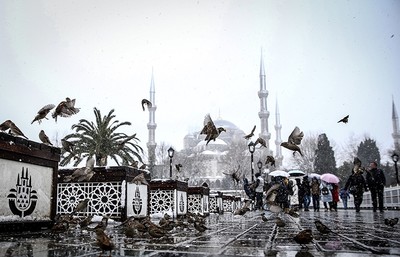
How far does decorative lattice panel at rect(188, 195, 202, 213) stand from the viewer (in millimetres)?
12453

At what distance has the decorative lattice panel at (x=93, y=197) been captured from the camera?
6695 millimetres

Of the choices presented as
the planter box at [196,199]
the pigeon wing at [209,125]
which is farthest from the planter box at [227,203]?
the pigeon wing at [209,125]

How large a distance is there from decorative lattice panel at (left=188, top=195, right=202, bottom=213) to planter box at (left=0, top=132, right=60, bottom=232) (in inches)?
298

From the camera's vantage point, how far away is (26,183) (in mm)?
4688

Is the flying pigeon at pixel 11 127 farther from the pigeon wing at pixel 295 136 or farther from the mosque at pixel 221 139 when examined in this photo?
the mosque at pixel 221 139

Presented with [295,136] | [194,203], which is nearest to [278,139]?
[194,203]

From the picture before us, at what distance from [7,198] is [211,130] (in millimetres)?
3665

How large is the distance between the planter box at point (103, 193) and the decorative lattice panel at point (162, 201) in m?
2.54

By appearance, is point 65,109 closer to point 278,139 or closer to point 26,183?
point 26,183

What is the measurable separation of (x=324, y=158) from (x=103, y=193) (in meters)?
44.8

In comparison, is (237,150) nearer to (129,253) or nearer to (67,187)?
(67,187)

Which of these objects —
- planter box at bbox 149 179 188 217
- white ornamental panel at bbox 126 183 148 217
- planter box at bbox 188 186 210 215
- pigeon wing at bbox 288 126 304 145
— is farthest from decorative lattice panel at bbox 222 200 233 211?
pigeon wing at bbox 288 126 304 145

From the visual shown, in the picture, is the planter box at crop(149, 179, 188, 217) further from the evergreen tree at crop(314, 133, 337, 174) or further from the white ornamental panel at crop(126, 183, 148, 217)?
the evergreen tree at crop(314, 133, 337, 174)

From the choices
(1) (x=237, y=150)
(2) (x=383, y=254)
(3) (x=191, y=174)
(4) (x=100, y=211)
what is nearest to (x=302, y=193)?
(4) (x=100, y=211)
